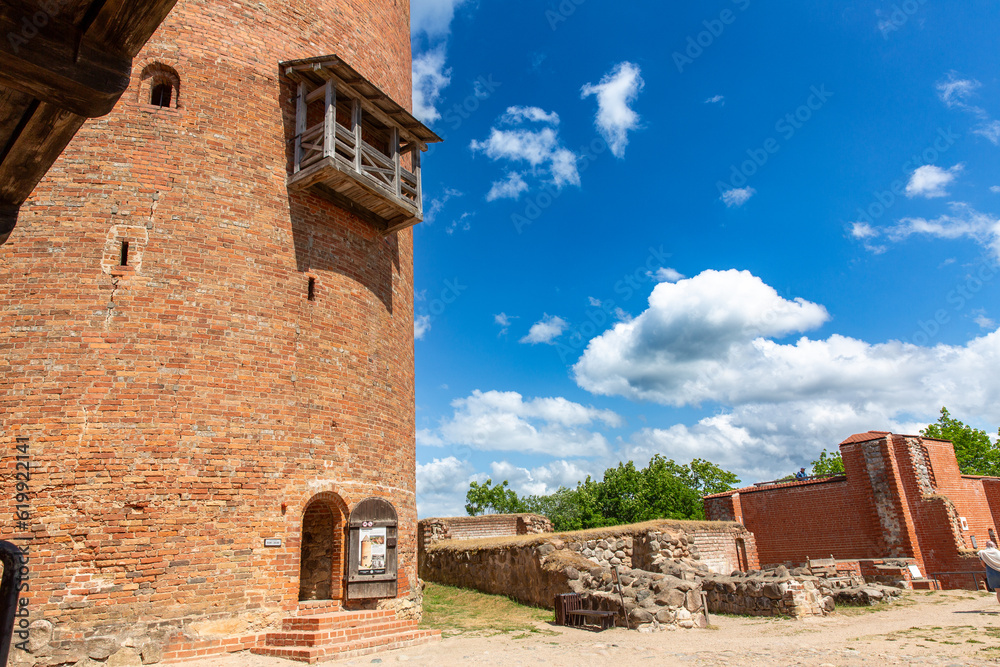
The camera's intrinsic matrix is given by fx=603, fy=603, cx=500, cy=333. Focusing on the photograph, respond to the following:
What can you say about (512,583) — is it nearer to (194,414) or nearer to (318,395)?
(318,395)

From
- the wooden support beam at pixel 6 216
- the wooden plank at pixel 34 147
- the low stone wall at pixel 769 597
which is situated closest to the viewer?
the wooden plank at pixel 34 147

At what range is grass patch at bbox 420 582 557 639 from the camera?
470 inches

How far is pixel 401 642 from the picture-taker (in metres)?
9.69

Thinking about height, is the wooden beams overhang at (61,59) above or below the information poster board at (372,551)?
above

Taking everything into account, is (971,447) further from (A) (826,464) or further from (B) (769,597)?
(B) (769,597)

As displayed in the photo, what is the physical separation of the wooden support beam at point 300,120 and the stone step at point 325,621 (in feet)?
26.5

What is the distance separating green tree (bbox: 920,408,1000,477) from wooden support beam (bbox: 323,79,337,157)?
42.9 m

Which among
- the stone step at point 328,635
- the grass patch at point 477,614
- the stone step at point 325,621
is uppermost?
the stone step at point 325,621

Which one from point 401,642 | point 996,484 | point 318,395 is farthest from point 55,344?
point 996,484

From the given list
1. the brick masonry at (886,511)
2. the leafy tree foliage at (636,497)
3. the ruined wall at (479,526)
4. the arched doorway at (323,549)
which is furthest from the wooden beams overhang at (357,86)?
the leafy tree foliage at (636,497)

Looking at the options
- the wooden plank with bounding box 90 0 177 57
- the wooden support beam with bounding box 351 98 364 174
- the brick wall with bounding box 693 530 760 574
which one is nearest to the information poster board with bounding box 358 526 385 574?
the wooden support beam with bounding box 351 98 364 174

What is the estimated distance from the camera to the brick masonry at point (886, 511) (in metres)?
18.9

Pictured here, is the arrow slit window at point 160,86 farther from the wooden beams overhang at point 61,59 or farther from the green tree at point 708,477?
the green tree at point 708,477

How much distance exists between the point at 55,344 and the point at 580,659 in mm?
9300
